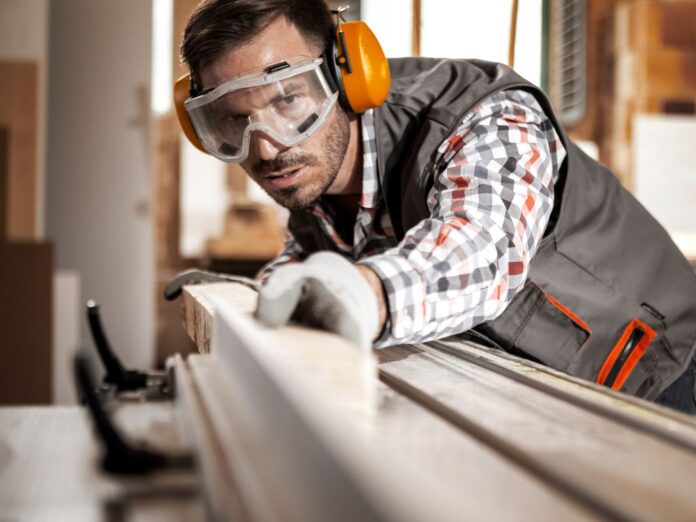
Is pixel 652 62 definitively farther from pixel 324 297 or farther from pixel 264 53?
pixel 324 297

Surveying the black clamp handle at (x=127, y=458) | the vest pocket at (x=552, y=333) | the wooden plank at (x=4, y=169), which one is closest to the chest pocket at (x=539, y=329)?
the vest pocket at (x=552, y=333)

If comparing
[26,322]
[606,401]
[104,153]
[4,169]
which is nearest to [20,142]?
[4,169]

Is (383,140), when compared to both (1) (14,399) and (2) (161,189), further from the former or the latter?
(2) (161,189)

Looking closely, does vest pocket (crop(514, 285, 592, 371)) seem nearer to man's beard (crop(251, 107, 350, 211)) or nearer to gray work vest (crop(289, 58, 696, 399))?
gray work vest (crop(289, 58, 696, 399))

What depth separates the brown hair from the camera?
5.03 ft

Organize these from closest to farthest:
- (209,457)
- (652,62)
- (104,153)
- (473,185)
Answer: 1. (209,457)
2. (473,185)
3. (104,153)
4. (652,62)

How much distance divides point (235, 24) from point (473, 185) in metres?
0.69

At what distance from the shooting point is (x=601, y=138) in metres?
5.68

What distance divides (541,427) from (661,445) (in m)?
0.11

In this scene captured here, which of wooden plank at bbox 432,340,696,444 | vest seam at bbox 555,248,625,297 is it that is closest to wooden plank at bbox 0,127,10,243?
vest seam at bbox 555,248,625,297

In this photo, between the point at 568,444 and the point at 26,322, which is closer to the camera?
the point at 568,444

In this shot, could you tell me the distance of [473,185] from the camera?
3.92 ft

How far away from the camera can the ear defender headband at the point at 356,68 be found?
5.00 feet

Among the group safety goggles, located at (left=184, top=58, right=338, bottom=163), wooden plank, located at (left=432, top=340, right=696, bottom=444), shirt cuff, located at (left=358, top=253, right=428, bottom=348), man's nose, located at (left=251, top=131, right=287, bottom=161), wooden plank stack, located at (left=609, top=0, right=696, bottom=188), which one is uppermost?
wooden plank stack, located at (left=609, top=0, right=696, bottom=188)
